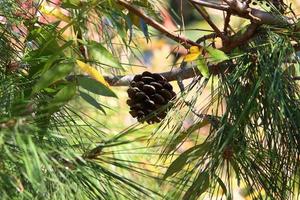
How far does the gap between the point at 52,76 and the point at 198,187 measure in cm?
20

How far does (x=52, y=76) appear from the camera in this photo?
70 centimetres

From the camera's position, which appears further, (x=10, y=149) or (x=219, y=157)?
(x=219, y=157)

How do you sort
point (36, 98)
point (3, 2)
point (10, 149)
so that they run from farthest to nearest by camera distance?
point (3, 2)
point (36, 98)
point (10, 149)

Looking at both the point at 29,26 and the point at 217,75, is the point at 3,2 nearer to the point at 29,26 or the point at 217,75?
the point at 29,26

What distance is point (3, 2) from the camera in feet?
2.90

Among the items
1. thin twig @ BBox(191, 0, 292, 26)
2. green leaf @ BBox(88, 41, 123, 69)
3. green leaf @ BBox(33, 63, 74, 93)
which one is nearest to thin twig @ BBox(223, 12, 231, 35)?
thin twig @ BBox(191, 0, 292, 26)

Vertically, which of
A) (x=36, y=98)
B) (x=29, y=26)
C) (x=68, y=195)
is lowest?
(x=68, y=195)

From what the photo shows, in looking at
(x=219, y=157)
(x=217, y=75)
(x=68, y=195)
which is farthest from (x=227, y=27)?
(x=68, y=195)

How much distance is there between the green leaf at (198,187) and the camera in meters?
0.80

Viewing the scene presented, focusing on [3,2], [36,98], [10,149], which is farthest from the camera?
[3,2]

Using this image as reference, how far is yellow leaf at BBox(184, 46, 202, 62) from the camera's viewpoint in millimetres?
837

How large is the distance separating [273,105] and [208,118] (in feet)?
0.30

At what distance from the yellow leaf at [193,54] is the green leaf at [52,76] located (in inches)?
6.7

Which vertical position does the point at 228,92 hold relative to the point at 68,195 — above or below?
above
